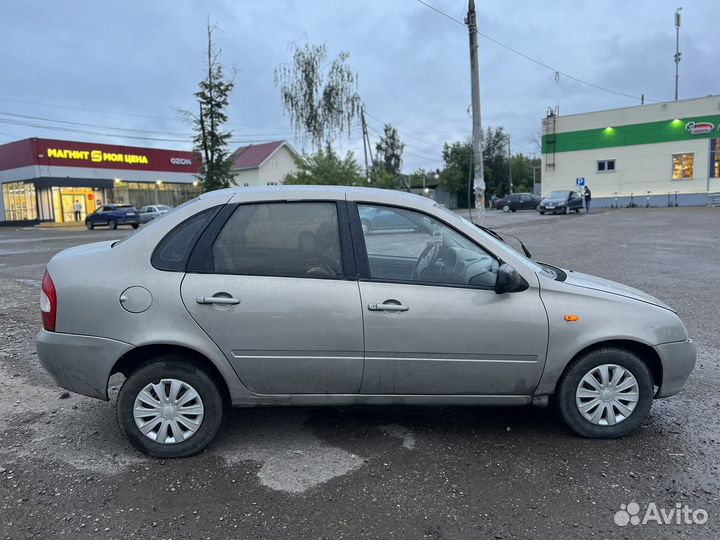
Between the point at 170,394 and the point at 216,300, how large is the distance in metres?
0.67

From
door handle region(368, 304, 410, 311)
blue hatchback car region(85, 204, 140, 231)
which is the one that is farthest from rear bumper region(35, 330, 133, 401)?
blue hatchback car region(85, 204, 140, 231)

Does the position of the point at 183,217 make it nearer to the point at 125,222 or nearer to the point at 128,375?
the point at 128,375

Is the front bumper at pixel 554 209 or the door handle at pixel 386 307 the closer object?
the door handle at pixel 386 307

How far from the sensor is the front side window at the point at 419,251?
135 inches

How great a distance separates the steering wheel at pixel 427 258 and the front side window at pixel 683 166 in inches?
1624

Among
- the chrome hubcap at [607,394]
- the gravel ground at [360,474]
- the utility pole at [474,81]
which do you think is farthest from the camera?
the utility pole at [474,81]

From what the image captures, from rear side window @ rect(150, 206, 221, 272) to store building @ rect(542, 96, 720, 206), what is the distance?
41.0 metres

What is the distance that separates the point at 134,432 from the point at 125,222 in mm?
34497

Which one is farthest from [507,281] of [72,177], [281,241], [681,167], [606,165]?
[72,177]

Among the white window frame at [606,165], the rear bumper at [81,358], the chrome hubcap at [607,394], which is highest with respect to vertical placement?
the white window frame at [606,165]

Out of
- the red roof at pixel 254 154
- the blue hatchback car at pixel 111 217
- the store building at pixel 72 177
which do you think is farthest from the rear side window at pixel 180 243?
the red roof at pixel 254 154

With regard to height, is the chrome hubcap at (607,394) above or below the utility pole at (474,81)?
below

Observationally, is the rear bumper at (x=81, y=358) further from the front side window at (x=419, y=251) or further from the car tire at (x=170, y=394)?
the front side window at (x=419, y=251)

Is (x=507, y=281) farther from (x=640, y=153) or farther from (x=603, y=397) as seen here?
(x=640, y=153)
